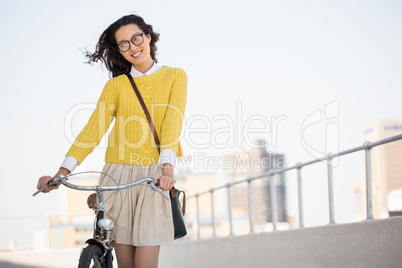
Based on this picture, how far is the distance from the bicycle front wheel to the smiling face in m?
1.01

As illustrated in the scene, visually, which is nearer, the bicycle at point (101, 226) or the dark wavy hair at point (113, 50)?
the bicycle at point (101, 226)

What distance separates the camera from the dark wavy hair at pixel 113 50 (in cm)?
322

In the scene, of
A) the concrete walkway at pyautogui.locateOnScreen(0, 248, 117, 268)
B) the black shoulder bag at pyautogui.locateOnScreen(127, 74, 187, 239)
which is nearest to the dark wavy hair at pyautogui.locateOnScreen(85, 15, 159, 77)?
the black shoulder bag at pyautogui.locateOnScreen(127, 74, 187, 239)

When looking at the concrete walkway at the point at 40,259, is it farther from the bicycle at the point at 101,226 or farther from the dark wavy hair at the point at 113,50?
the bicycle at the point at 101,226

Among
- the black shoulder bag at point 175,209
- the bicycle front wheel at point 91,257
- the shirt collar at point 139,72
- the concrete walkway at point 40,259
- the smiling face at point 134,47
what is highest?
the smiling face at point 134,47

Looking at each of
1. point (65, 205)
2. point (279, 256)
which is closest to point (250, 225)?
point (279, 256)

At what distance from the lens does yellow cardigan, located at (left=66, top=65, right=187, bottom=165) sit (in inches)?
119

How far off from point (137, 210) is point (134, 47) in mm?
837

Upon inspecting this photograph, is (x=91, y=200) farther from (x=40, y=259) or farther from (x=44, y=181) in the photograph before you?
(x=40, y=259)

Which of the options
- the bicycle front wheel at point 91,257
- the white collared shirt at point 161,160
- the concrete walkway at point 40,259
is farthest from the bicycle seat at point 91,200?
the concrete walkway at point 40,259

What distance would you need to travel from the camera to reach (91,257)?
102 inches

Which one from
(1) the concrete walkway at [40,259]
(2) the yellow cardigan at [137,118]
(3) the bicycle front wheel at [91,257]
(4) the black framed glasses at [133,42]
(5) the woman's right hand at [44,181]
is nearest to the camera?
(3) the bicycle front wheel at [91,257]

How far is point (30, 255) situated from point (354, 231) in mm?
7350

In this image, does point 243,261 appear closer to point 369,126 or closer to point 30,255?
point 30,255
